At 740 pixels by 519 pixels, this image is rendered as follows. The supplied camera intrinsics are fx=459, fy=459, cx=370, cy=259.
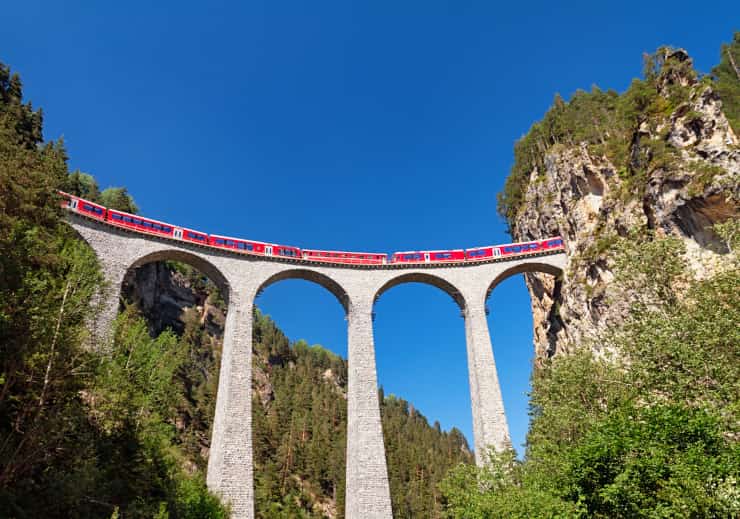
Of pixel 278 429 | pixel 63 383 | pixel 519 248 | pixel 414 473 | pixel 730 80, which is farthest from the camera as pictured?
pixel 414 473

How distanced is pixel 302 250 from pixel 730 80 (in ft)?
126

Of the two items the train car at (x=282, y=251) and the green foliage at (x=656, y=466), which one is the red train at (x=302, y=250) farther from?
the green foliage at (x=656, y=466)

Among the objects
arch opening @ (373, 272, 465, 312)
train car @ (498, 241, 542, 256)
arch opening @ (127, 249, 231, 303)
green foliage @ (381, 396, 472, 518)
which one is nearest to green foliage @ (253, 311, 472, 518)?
green foliage @ (381, 396, 472, 518)

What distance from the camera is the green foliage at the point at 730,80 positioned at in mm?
30373

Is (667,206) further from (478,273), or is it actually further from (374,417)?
(374,417)

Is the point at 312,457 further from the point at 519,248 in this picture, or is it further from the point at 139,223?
the point at 139,223

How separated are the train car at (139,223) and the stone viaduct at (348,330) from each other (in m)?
0.36

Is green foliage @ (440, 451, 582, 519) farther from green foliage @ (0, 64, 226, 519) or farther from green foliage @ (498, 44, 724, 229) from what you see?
green foliage @ (498, 44, 724, 229)

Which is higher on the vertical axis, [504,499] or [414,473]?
[414,473]

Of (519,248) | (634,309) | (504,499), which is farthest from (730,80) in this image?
(504,499)

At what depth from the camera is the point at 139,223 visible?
85.1 feet

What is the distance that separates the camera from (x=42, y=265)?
1325cm

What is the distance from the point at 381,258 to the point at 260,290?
27.1 ft

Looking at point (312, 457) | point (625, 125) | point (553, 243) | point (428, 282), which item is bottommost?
point (312, 457)
